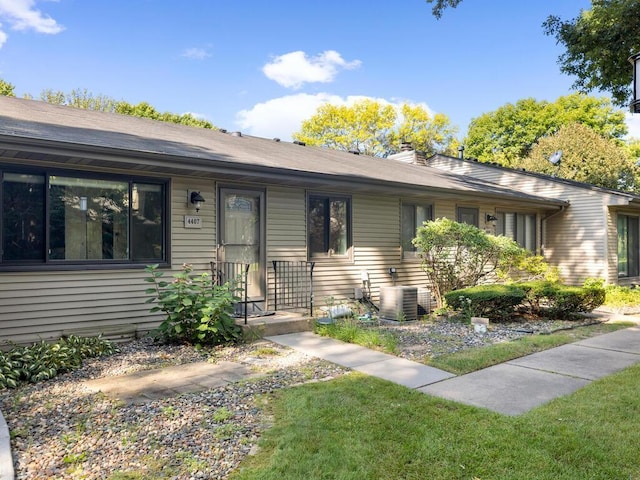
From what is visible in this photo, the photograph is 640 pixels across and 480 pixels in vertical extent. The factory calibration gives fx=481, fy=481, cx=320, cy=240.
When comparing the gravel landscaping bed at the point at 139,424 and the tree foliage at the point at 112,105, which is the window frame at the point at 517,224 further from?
the tree foliage at the point at 112,105

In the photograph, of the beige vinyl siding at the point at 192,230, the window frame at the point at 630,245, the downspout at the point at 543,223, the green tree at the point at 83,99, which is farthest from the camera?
the green tree at the point at 83,99

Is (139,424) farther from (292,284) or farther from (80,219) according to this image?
(292,284)

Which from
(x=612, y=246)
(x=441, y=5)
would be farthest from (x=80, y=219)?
(x=612, y=246)

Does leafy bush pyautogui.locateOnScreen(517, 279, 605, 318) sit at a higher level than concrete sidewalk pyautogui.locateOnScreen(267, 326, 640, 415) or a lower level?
higher

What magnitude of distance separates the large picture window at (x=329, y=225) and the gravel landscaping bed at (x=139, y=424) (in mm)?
3399

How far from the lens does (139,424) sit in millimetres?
3479

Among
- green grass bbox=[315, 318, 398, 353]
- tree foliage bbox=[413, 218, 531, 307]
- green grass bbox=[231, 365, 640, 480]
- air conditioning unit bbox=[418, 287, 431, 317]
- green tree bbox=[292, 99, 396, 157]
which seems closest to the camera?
green grass bbox=[231, 365, 640, 480]

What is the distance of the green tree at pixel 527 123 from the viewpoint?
32969mm

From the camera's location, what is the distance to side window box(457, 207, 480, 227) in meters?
11.3

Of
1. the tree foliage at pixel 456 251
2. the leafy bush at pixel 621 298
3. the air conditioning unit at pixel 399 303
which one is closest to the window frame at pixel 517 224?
the leafy bush at pixel 621 298

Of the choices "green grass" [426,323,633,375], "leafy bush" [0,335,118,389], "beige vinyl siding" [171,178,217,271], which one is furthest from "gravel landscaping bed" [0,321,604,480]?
"beige vinyl siding" [171,178,217,271]

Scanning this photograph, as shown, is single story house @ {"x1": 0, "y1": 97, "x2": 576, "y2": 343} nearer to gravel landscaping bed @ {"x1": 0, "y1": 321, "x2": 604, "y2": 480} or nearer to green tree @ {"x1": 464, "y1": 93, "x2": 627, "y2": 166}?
gravel landscaping bed @ {"x1": 0, "y1": 321, "x2": 604, "y2": 480}

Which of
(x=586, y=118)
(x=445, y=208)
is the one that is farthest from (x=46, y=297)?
(x=586, y=118)

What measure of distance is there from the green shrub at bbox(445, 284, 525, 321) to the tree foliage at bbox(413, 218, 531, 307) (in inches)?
37.6
